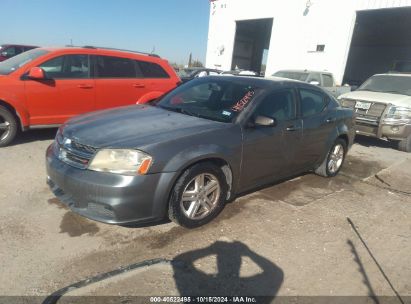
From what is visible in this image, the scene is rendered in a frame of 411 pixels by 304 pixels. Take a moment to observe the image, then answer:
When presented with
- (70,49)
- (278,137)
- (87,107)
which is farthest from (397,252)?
(70,49)

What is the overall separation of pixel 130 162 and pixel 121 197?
31 centimetres

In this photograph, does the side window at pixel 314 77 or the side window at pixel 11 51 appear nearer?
the side window at pixel 314 77

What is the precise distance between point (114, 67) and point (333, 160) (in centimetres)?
435

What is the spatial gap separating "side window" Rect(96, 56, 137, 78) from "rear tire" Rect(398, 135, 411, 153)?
20.0 ft

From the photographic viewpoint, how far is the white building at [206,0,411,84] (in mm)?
16438

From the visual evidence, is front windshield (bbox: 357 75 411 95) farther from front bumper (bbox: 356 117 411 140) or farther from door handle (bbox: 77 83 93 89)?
door handle (bbox: 77 83 93 89)

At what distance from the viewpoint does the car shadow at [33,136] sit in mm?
6561

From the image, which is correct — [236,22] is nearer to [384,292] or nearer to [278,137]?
[278,137]

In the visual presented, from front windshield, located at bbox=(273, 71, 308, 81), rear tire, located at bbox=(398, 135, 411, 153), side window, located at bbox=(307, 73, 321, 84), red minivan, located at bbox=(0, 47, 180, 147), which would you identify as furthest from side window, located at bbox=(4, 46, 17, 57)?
rear tire, located at bbox=(398, 135, 411, 153)

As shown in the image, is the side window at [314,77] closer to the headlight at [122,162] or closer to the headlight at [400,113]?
the headlight at [400,113]

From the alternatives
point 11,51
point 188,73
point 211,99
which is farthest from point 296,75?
point 11,51

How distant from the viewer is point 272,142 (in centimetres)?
433

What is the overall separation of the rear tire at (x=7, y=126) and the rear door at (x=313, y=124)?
4.63 m

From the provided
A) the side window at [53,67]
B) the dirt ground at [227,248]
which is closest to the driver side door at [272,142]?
the dirt ground at [227,248]
